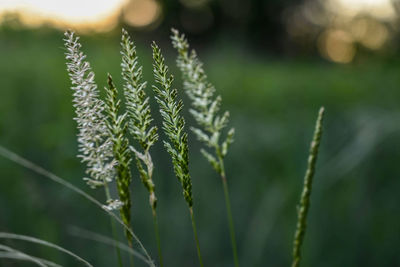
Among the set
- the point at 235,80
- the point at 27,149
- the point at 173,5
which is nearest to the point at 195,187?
the point at 27,149

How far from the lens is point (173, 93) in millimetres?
381

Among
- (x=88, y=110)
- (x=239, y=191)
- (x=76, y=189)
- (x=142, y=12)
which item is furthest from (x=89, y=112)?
(x=142, y=12)

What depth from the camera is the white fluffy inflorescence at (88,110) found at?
37 cm

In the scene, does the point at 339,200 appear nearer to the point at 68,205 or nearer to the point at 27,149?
the point at 68,205

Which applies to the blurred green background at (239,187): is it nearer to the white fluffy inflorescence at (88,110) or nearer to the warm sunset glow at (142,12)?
the white fluffy inflorescence at (88,110)

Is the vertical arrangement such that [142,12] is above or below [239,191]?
above

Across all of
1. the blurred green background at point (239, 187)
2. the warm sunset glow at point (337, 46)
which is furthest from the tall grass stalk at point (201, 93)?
the warm sunset glow at point (337, 46)

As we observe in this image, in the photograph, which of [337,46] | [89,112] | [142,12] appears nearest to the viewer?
[89,112]

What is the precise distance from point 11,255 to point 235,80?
5.11 metres

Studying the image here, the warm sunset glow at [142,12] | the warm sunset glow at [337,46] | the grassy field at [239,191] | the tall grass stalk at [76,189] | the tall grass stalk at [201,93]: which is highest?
the warm sunset glow at [142,12]

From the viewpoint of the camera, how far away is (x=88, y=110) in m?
0.37

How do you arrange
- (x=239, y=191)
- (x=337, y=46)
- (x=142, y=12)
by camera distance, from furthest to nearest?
(x=142, y=12) < (x=337, y=46) < (x=239, y=191)

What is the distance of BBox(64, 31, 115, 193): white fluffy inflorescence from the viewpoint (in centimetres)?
37

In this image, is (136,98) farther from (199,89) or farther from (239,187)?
(239,187)
